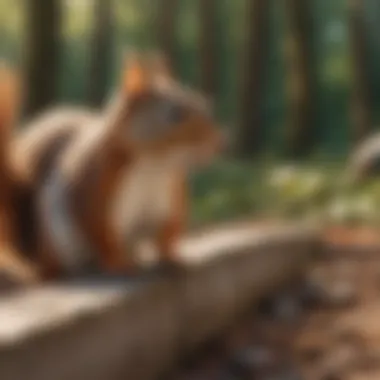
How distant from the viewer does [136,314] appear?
2883 millimetres

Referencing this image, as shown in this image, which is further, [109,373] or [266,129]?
[266,129]

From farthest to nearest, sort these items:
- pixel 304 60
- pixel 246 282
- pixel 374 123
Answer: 1. pixel 304 60
2. pixel 374 123
3. pixel 246 282

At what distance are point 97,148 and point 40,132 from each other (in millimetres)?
372

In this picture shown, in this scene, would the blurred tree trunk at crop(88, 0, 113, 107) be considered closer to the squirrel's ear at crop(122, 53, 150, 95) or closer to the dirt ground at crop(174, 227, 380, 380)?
the dirt ground at crop(174, 227, 380, 380)

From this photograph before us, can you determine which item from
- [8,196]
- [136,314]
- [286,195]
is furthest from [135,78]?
[286,195]

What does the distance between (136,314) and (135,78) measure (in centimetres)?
63

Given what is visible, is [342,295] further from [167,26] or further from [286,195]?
[167,26]

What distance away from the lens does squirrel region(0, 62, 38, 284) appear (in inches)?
119

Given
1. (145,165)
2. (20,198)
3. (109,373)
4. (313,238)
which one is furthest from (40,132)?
(313,238)

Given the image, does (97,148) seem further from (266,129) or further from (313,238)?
(266,129)

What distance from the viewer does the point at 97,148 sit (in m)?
3.02

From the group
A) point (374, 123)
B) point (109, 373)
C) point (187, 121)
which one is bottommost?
point (109, 373)

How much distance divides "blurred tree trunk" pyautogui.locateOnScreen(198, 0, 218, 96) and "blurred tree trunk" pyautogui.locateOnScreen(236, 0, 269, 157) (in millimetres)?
328

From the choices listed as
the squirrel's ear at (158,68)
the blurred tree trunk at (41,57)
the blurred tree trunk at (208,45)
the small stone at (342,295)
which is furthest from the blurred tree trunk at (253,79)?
the squirrel's ear at (158,68)
